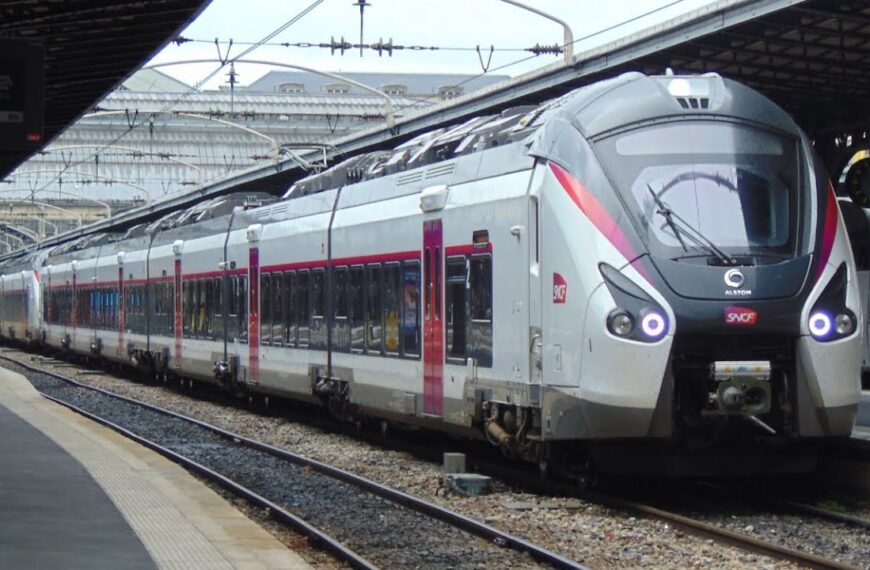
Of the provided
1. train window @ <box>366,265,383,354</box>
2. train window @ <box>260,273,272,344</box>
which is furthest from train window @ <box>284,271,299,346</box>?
train window @ <box>366,265,383,354</box>

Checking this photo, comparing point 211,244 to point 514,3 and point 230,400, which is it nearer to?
point 230,400

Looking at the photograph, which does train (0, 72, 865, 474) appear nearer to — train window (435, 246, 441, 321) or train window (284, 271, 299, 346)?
train window (435, 246, 441, 321)

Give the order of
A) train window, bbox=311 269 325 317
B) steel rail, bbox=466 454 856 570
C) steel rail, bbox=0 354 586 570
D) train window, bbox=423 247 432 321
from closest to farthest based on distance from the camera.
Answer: steel rail, bbox=466 454 856 570, steel rail, bbox=0 354 586 570, train window, bbox=423 247 432 321, train window, bbox=311 269 325 317

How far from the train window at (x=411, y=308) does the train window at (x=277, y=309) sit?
595cm

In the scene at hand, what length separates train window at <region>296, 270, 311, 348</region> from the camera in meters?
21.0

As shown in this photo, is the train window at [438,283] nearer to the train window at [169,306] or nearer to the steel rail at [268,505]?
the steel rail at [268,505]

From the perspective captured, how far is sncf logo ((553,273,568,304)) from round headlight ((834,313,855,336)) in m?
2.12

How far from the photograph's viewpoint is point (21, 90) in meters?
16.0

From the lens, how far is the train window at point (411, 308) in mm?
16341

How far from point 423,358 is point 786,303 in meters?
4.78

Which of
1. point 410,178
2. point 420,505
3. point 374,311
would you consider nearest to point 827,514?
point 420,505

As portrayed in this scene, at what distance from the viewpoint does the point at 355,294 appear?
739 inches

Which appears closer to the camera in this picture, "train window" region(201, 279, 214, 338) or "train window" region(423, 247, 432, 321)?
"train window" region(423, 247, 432, 321)

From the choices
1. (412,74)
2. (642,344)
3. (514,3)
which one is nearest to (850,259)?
(642,344)
